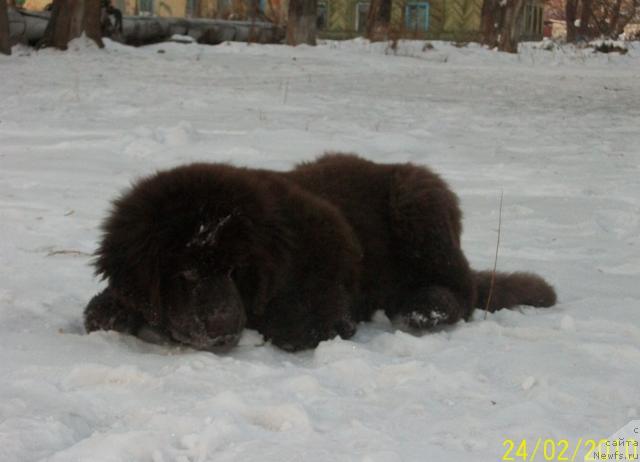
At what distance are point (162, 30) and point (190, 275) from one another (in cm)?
2008

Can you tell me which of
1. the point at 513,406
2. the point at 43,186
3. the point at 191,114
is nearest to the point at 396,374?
the point at 513,406

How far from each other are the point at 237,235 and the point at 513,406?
1.12m

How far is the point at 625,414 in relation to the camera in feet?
8.97

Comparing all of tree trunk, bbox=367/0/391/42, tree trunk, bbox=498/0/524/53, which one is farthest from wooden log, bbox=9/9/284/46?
tree trunk, bbox=498/0/524/53

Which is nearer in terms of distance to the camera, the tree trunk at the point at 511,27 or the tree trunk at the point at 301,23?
the tree trunk at the point at 301,23

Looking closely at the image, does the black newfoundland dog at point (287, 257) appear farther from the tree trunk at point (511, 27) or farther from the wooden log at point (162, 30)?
the tree trunk at point (511, 27)

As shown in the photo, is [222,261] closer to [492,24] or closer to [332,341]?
[332,341]

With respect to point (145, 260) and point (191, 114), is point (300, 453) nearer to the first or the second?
point (145, 260)

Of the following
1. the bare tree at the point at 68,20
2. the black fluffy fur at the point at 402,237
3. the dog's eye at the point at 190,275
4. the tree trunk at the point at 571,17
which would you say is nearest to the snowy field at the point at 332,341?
the black fluffy fur at the point at 402,237

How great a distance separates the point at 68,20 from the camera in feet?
53.7

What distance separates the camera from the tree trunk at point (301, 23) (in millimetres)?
23609
